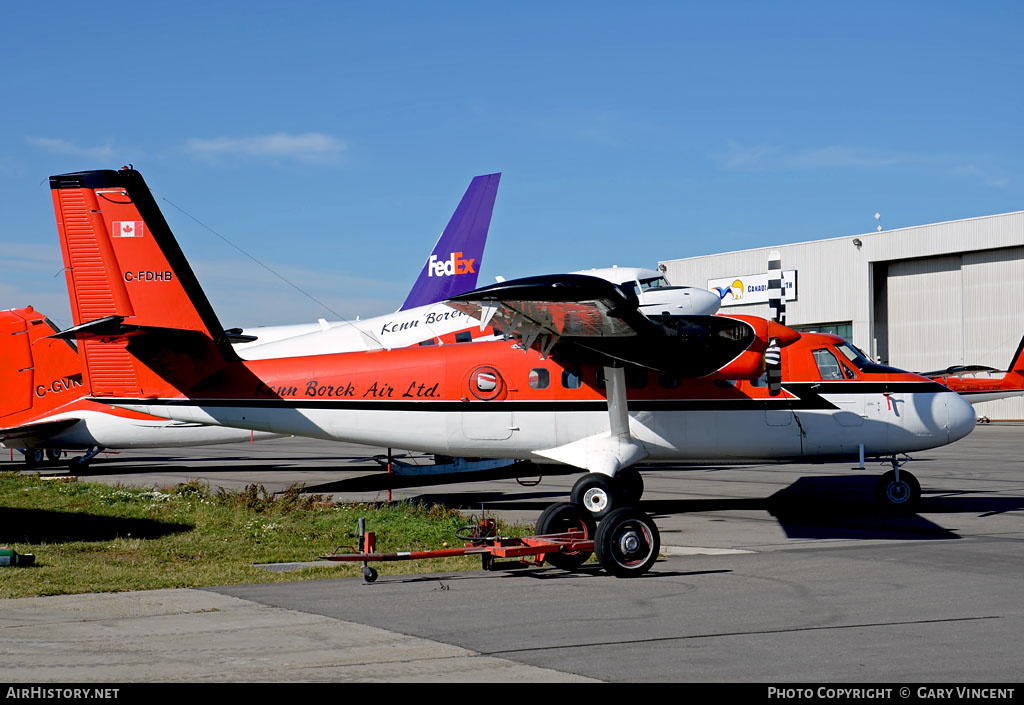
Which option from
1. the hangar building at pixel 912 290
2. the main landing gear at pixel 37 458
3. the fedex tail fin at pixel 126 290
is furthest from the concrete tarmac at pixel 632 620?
the hangar building at pixel 912 290

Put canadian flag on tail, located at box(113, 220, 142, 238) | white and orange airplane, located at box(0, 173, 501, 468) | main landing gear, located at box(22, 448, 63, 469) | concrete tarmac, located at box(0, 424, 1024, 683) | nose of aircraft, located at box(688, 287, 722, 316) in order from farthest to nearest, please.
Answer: main landing gear, located at box(22, 448, 63, 469), white and orange airplane, located at box(0, 173, 501, 468), nose of aircraft, located at box(688, 287, 722, 316), canadian flag on tail, located at box(113, 220, 142, 238), concrete tarmac, located at box(0, 424, 1024, 683)

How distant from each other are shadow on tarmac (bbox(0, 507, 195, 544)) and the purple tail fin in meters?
14.1

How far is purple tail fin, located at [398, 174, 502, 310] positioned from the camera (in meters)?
29.4

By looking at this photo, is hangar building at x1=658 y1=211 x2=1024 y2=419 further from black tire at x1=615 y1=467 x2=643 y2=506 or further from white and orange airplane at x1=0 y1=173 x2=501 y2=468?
black tire at x1=615 y1=467 x2=643 y2=506

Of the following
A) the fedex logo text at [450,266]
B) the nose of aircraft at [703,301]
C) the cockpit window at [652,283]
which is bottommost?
the nose of aircraft at [703,301]

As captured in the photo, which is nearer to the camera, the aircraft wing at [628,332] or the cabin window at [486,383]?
the aircraft wing at [628,332]

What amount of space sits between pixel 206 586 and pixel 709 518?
31.7 feet

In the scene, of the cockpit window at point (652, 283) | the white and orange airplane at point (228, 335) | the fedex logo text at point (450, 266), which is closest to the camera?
the white and orange airplane at point (228, 335)

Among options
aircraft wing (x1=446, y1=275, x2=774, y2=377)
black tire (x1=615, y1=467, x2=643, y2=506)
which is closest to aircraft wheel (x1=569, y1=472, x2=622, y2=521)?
black tire (x1=615, y1=467, x2=643, y2=506)

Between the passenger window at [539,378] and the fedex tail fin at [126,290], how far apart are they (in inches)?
217

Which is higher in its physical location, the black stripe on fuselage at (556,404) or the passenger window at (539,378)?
the passenger window at (539,378)

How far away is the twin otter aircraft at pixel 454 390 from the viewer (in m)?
17.5

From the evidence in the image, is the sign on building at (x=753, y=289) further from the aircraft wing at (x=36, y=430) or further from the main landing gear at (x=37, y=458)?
the aircraft wing at (x=36, y=430)
